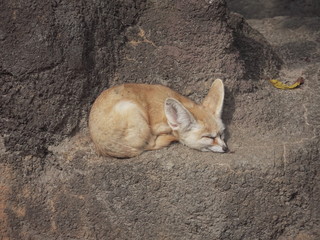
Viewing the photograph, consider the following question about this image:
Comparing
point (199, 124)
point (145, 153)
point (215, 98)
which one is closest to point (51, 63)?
point (145, 153)

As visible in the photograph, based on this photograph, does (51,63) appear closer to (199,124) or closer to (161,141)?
(161,141)

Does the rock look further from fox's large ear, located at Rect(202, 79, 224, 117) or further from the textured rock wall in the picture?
fox's large ear, located at Rect(202, 79, 224, 117)

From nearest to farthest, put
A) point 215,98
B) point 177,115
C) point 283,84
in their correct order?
point 177,115 → point 215,98 → point 283,84

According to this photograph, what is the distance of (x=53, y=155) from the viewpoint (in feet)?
18.3

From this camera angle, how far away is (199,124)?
537 cm

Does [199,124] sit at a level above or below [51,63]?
below

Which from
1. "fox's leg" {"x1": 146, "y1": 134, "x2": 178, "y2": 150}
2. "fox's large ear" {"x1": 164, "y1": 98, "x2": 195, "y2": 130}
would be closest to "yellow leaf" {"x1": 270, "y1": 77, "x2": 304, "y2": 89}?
"fox's large ear" {"x1": 164, "y1": 98, "x2": 195, "y2": 130}

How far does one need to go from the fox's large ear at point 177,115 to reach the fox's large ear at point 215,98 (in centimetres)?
34

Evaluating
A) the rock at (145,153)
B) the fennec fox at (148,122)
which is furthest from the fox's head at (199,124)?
the rock at (145,153)

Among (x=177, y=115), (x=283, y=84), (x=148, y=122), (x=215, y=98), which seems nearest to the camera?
(x=177, y=115)

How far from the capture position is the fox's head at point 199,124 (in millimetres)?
5215

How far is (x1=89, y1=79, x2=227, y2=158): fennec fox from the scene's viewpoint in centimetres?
525

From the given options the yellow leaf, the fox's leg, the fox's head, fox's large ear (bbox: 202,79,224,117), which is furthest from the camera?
the yellow leaf

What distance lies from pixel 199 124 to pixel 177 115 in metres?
0.28
